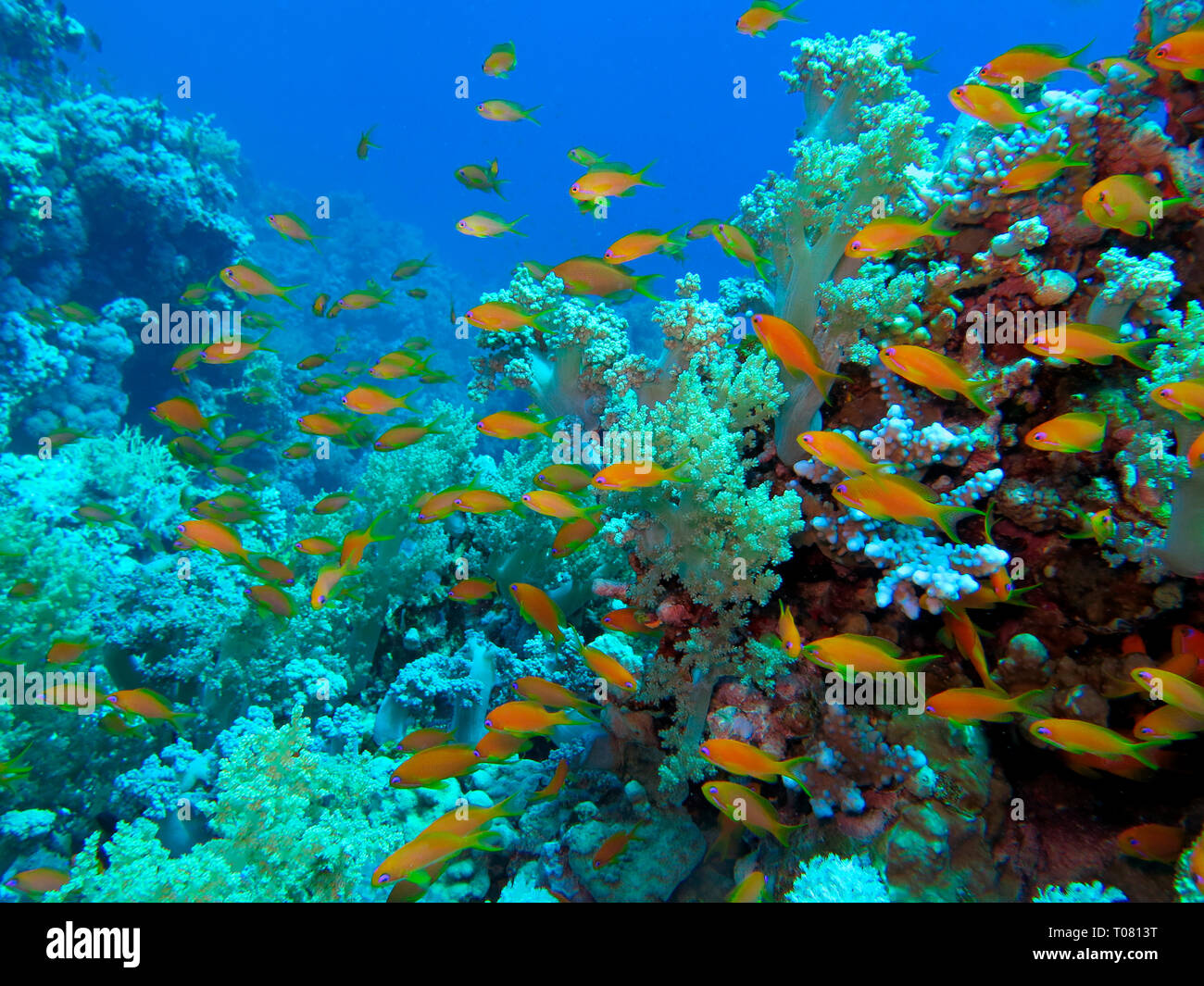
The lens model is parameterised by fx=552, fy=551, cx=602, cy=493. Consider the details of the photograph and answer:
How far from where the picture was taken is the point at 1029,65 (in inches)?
128

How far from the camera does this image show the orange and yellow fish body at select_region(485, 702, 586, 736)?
9.48 ft

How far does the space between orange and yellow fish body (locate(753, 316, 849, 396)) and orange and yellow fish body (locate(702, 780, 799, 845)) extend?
2.01 meters

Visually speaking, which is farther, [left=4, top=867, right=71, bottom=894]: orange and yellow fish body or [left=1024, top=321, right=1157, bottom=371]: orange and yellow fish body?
[left=4, top=867, right=71, bottom=894]: orange and yellow fish body

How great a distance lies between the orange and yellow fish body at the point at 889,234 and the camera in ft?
9.36

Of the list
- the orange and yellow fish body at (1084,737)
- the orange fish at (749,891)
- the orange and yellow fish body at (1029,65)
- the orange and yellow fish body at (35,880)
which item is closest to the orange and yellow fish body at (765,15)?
the orange and yellow fish body at (1029,65)

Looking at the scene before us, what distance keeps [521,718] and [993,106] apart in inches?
170

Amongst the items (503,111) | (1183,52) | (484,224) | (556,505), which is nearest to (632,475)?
(556,505)

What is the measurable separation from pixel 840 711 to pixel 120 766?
5.47m

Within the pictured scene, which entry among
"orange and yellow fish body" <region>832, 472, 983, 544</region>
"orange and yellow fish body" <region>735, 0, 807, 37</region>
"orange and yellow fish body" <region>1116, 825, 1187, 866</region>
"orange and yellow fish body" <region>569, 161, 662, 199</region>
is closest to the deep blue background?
"orange and yellow fish body" <region>735, 0, 807, 37</region>

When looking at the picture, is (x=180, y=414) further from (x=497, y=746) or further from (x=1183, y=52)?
(x=1183, y=52)

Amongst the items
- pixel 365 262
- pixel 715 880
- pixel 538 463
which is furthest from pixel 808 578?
pixel 365 262

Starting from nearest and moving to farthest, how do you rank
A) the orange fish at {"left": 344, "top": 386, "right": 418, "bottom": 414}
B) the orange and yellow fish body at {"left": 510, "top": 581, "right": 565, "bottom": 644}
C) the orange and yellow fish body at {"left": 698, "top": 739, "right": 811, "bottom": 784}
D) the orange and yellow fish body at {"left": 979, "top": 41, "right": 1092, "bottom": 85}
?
the orange and yellow fish body at {"left": 698, "top": 739, "right": 811, "bottom": 784} < the orange and yellow fish body at {"left": 979, "top": 41, "right": 1092, "bottom": 85} < the orange and yellow fish body at {"left": 510, "top": 581, "right": 565, "bottom": 644} < the orange fish at {"left": 344, "top": 386, "right": 418, "bottom": 414}

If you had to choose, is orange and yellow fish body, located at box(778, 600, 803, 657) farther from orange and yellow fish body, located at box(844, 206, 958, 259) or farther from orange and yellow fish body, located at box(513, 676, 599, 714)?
orange and yellow fish body, located at box(844, 206, 958, 259)

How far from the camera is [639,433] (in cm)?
325
